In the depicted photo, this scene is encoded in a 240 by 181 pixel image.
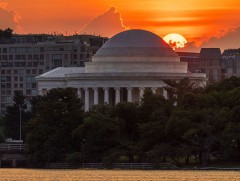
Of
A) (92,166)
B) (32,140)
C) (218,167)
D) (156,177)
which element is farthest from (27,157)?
(156,177)

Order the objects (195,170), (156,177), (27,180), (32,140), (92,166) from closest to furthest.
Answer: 1. (27,180)
2. (156,177)
3. (195,170)
4. (92,166)
5. (32,140)

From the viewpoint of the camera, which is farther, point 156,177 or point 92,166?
point 92,166

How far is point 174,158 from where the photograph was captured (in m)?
188

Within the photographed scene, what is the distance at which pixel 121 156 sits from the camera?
193250mm

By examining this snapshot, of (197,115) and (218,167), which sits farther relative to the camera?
(197,115)

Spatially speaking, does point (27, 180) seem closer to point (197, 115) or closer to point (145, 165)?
point (145, 165)

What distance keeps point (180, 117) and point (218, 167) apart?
15.4m

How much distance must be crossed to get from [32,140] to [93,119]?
24.6 feet

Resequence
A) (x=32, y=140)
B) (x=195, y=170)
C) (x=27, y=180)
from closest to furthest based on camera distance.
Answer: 1. (x=27, y=180)
2. (x=195, y=170)
3. (x=32, y=140)

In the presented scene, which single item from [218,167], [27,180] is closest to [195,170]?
[218,167]

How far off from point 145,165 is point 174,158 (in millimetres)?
Answer: 5287

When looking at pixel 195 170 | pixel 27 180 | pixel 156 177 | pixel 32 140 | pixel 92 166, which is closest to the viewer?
pixel 27 180

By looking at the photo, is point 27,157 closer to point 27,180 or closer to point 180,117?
point 180,117

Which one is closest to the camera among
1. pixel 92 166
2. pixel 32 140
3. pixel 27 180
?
pixel 27 180
